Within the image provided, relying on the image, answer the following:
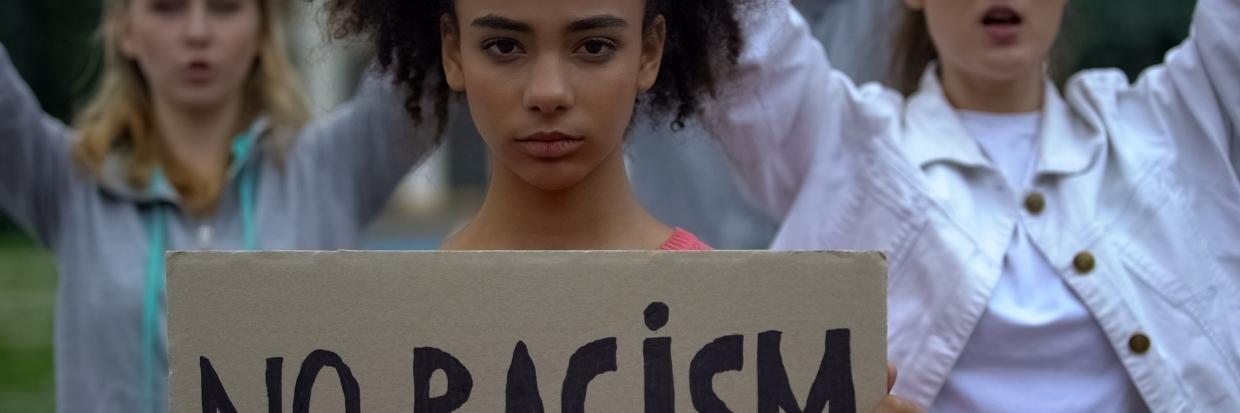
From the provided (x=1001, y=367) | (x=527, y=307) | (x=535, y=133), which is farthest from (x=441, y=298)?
(x=1001, y=367)

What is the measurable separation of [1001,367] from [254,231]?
155 cm

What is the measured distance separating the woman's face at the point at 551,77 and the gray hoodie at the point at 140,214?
0.94 m

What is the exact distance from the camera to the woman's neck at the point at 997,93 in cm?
264

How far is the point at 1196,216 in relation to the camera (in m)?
2.52

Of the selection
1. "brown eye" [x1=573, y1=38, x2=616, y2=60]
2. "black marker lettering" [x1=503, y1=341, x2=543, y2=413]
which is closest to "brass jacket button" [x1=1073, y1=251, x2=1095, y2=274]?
"brown eye" [x1=573, y1=38, x2=616, y2=60]

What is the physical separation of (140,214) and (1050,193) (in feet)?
5.96

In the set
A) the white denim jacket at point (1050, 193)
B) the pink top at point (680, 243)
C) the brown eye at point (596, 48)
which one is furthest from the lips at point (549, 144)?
the white denim jacket at point (1050, 193)

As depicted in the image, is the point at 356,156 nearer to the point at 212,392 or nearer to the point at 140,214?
the point at 140,214

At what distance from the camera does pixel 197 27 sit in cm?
322

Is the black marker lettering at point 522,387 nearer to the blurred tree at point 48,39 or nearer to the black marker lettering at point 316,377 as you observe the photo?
the black marker lettering at point 316,377

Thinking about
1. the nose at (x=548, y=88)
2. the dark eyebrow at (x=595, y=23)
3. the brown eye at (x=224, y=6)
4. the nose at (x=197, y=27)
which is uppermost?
the brown eye at (x=224, y=6)

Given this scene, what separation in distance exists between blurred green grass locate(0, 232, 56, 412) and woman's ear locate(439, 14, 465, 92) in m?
4.00

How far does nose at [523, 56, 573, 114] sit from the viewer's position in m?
1.98

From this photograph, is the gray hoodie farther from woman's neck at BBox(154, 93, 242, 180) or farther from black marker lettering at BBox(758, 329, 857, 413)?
black marker lettering at BBox(758, 329, 857, 413)
